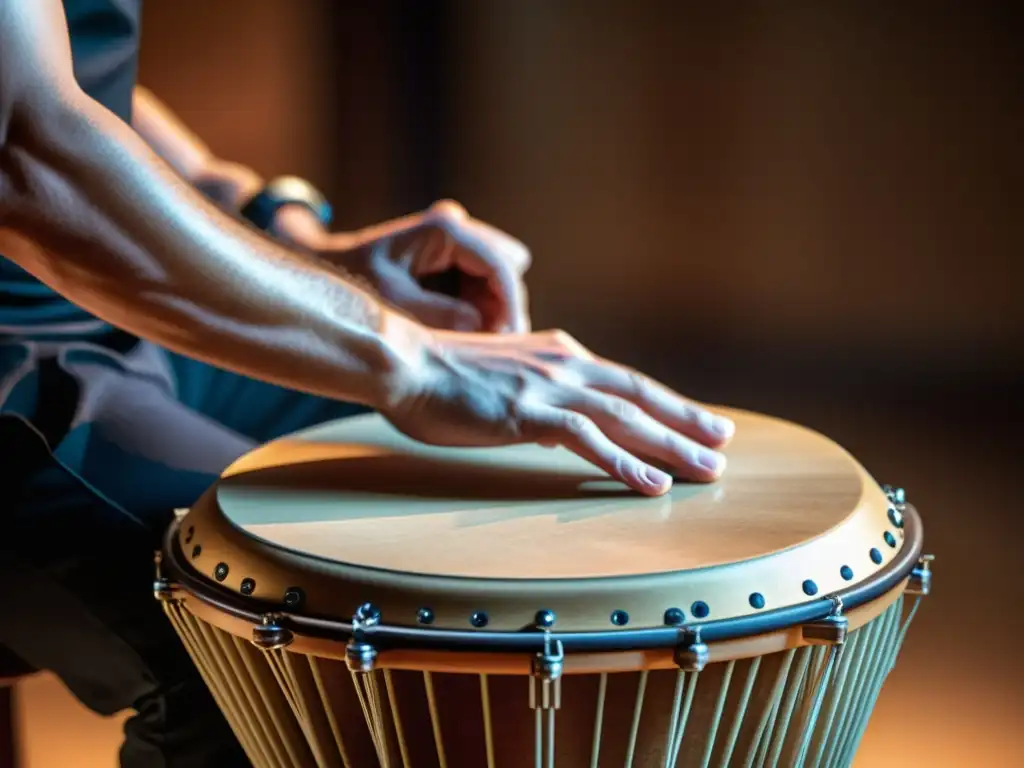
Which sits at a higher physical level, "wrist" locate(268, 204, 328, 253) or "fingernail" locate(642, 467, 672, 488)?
"wrist" locate(268, 204, 328, 253)

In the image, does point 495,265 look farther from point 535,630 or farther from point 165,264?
point 535,630

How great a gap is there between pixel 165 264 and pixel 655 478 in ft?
1.22

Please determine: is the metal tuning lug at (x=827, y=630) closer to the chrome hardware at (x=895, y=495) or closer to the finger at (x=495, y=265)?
the chrome hardware at (x=895, y=495)

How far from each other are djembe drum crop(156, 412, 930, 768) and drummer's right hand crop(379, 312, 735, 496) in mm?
28

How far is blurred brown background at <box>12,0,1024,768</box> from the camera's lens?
2.58 metres

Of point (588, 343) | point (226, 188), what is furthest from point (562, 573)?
point (588, 343)

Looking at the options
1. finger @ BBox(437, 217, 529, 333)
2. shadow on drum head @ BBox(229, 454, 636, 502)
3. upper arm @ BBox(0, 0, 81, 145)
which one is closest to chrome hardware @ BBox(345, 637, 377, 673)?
shadow on drum head @ BBox(229, 454, 636, 502)

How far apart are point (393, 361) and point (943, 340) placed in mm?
2231

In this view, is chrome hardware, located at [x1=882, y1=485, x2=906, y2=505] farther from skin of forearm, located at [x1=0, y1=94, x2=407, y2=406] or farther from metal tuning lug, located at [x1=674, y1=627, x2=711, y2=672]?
skin of forearm, located at [x1=0, y1=94, x2=407, y2=406]

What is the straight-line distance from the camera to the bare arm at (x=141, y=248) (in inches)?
27.9

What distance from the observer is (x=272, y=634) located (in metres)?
0.67

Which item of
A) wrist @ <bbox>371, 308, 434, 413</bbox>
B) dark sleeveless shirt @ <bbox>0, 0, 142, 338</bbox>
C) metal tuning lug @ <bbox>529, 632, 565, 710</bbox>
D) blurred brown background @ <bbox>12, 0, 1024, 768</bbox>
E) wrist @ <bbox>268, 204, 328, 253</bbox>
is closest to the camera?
metal tuning lug @ <bbox>529, 632, 565, 710</bbox>

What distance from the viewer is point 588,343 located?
2.94 meters

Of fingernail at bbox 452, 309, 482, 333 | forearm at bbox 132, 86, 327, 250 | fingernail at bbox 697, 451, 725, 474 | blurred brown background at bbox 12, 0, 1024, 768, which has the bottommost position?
fingernail at bbox 697, 451, 725, 474
